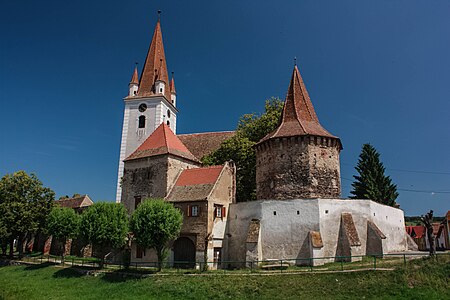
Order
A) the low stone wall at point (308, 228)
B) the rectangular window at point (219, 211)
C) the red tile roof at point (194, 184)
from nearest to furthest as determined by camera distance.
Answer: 1. the low stone wall at point (308, 228)
2. the rectangular window at point (219, 211)
3. the red tile roof at point (194, 184)

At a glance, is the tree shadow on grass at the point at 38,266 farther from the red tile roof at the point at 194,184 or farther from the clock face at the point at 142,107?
A: the clock face at the point at 142,107

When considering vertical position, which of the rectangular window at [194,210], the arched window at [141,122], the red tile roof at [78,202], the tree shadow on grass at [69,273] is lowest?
the tree shadow on grass at [69,273]

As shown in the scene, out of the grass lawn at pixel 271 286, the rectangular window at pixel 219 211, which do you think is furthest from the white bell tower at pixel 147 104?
the grass lawn at pixel 271 286

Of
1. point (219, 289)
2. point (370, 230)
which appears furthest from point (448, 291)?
point (219, 289)

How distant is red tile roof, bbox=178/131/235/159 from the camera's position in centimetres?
4444

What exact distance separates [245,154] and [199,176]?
724 cm

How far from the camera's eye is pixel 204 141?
46312 mm

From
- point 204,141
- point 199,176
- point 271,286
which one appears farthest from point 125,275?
point 204,141

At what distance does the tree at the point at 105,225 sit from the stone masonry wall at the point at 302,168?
1246 centimetres

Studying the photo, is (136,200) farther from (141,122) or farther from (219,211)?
(141,122)

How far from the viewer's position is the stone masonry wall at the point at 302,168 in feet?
97.1

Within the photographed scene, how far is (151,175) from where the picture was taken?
104 feet

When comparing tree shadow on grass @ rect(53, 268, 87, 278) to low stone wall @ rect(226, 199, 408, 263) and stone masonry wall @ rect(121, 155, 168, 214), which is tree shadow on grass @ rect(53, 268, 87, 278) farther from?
low stone wall @ rect(226, 199, 408, 263)

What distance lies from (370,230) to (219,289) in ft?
40.9
